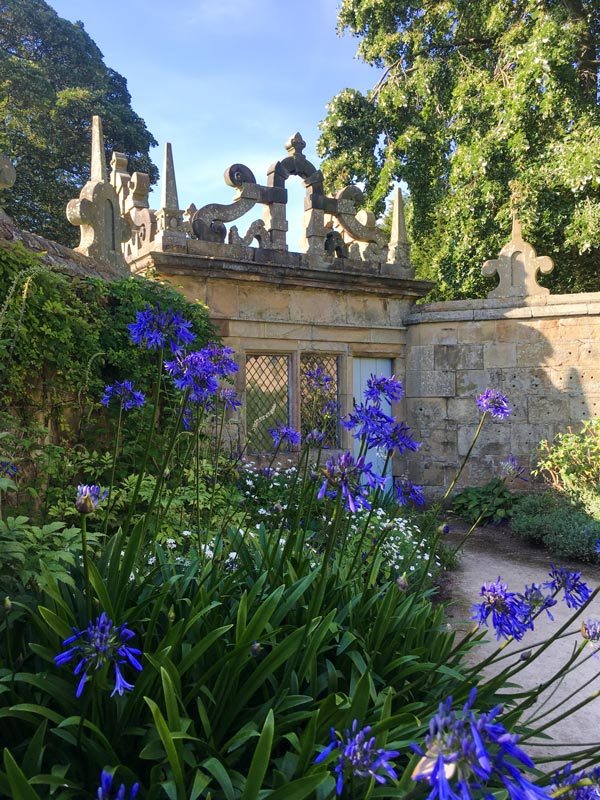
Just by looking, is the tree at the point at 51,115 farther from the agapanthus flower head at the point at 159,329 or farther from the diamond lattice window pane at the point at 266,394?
the agapanthus flower head at the point at 159,329

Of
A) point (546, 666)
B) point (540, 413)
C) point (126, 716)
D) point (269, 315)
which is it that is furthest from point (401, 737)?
point (540, 413)

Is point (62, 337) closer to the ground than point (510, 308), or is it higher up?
closer to the ground

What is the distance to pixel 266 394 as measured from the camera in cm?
764

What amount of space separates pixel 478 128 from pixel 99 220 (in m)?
7.79

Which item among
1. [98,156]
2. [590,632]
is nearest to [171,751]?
[590,632]

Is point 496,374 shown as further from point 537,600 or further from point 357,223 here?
point 537,600

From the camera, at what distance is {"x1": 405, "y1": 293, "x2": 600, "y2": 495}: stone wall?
779cm

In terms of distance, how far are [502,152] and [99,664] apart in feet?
36.1

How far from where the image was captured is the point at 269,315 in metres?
7.45

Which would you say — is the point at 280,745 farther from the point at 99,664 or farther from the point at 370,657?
the point at 99,664

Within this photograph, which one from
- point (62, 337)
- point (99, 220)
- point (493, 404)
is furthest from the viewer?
point (99, 220)

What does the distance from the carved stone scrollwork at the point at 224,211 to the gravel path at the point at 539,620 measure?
457cm

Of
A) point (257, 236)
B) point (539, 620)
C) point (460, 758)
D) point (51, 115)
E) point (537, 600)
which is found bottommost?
point (539, 620)

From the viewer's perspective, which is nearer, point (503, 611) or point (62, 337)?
point (503, 611)
